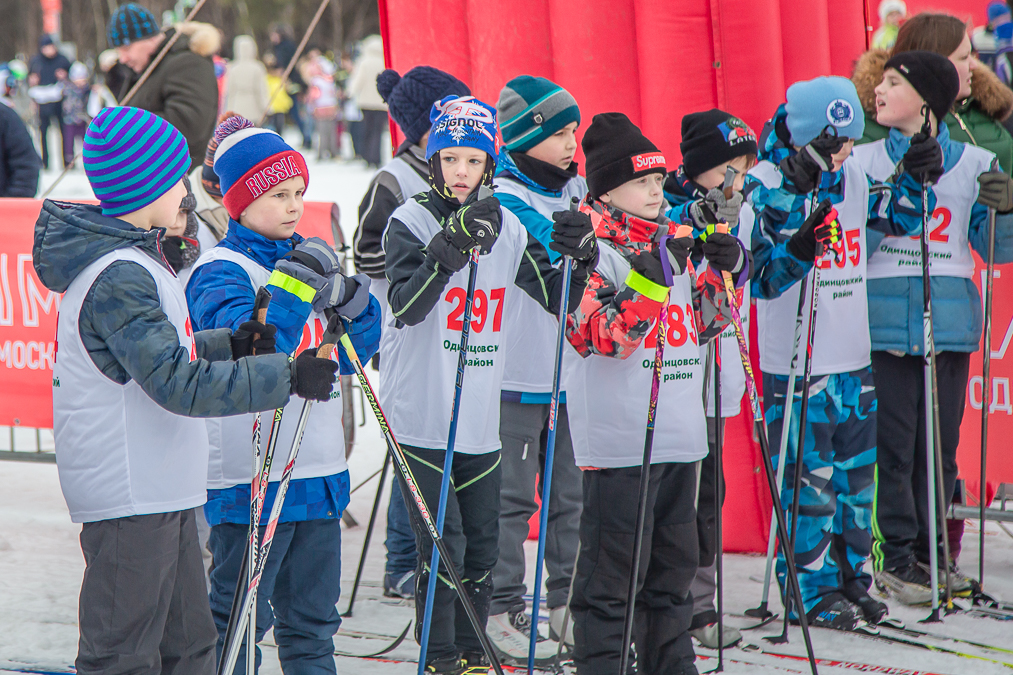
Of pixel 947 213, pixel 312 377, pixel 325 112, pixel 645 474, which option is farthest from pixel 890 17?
pixel 325 112

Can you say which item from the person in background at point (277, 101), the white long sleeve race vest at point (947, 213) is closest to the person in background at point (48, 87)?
the person in background at point (277, 101)

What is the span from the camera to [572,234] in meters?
2.91

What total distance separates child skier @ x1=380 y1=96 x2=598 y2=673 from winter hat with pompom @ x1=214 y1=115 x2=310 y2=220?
0.51 metres

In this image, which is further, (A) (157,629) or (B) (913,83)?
(B) (913,83)

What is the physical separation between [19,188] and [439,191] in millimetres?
3656

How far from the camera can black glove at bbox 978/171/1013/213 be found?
13.3 feet

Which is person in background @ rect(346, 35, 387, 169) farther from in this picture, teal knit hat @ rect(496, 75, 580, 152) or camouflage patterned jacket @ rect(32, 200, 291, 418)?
camouflage patterned jacket @ rect(32, 200, 291, 418)

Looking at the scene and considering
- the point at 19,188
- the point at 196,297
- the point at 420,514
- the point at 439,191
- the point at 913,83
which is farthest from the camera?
the point at 19,188

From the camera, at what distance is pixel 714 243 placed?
3115mm

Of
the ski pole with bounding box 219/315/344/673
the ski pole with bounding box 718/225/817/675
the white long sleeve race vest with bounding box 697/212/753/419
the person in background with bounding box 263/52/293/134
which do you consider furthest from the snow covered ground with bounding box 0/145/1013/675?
the person in background with bounding box 263/52/293/134

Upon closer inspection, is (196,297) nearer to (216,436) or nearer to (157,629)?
(216,436)

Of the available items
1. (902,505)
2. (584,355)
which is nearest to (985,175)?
(902,505)

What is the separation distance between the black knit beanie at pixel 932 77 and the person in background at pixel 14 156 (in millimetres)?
4626

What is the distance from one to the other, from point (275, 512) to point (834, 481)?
233 centimetres
